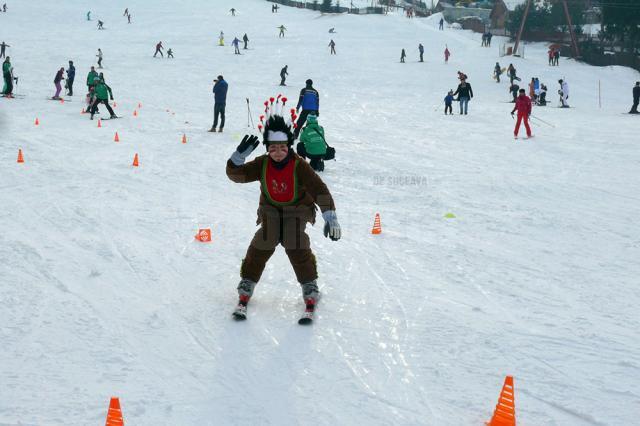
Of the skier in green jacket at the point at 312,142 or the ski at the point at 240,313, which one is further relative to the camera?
the skier in green jacket at the point at 312,142

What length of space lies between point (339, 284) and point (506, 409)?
2.77 m

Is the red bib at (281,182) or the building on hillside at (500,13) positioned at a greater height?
the building on hillside at (500,13)

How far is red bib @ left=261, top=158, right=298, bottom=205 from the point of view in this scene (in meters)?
5.41

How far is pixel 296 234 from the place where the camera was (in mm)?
5602

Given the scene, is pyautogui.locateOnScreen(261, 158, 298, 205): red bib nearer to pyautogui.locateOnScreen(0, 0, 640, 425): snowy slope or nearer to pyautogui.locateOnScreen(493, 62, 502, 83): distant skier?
pyautogui.locateOnScreen(0, 0, 640, 425): snowy slope

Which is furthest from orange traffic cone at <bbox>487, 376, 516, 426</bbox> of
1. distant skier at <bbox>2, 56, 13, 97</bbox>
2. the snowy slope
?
distant skier at <bbox>2, 56, 13, 97</bbox>

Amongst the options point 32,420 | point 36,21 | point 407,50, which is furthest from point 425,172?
point 36,21

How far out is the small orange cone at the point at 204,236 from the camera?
7727 millimetres

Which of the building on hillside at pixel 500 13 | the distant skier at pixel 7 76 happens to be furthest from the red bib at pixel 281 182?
the building on hillside at pixel 500 13

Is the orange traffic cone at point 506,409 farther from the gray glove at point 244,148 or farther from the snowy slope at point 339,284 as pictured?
the gray glove at point 244,148

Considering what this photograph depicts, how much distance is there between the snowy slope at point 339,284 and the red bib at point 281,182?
3.47 ft

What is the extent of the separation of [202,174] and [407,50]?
37791 mm

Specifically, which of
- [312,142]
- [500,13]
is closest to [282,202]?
[312,142]

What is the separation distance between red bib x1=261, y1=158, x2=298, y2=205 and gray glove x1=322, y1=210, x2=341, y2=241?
0.32 m
